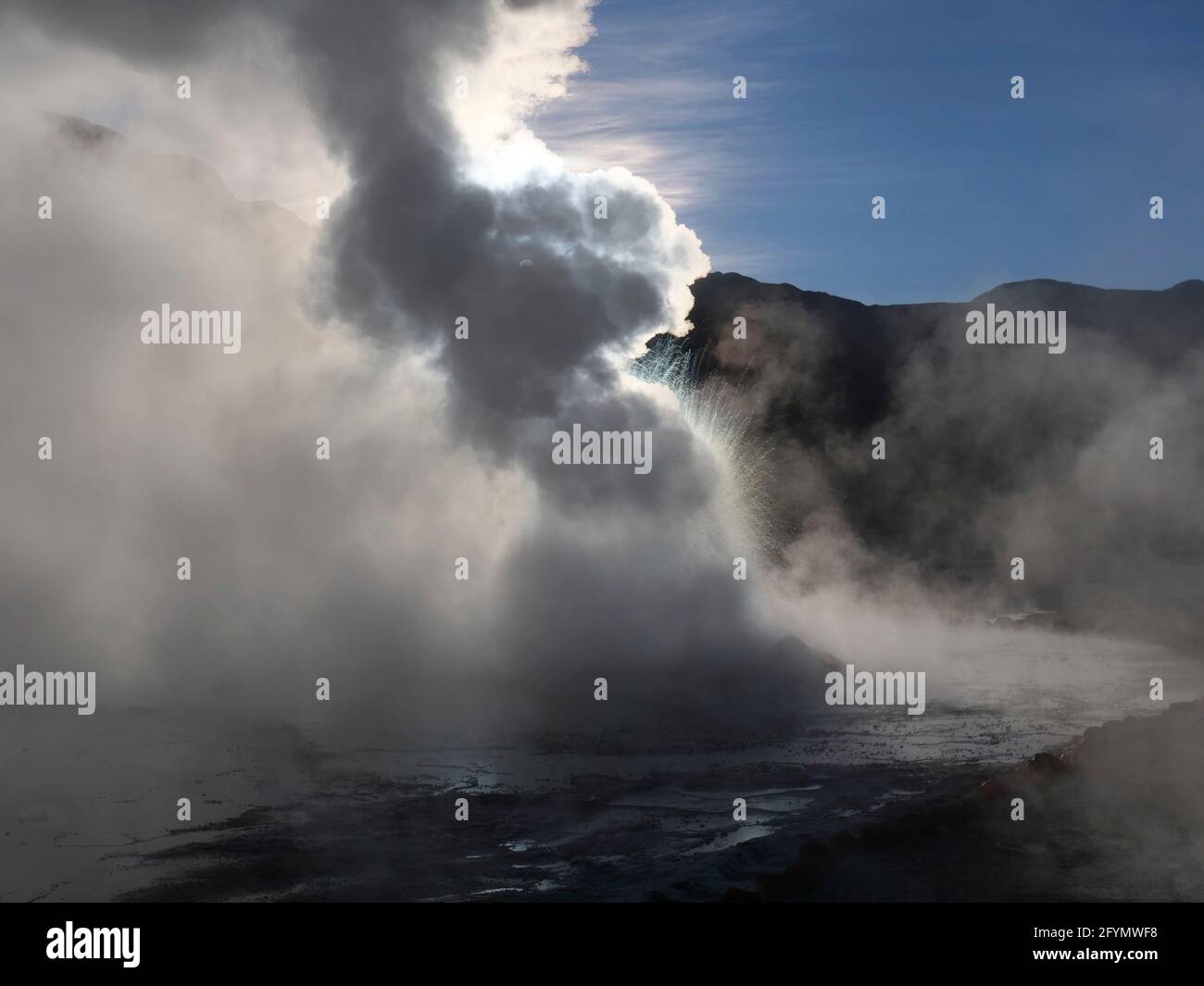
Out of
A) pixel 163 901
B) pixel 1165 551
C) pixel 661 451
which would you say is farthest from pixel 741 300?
pixel 163 901

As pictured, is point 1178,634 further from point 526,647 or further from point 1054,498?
point 1054,498

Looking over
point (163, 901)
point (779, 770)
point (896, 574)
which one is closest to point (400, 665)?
point (779, 770)

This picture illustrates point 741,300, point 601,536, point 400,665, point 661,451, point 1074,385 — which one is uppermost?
point 741,300

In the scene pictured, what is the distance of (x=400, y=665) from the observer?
103 feet

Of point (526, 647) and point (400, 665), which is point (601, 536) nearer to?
point (526, 647)

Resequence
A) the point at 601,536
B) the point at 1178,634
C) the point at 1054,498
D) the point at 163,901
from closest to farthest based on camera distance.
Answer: the point at 163,901 < the point at 601,536 < the point at 1178,634 < the point at 1054,498

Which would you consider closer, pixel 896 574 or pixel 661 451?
pixel 661 451

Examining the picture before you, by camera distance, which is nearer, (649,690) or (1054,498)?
(649,690)

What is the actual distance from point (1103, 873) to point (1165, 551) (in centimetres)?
6840

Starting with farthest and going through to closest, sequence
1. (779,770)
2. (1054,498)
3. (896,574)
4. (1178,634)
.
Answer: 1. (1054,498)
2. (896,574)
3. (1178,634)
4. (779,770)

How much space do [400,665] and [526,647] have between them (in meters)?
3.62

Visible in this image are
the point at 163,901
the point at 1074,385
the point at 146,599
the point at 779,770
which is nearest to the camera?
the point at 163,901

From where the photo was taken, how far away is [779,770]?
21.6 meters

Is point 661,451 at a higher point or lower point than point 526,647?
higher
